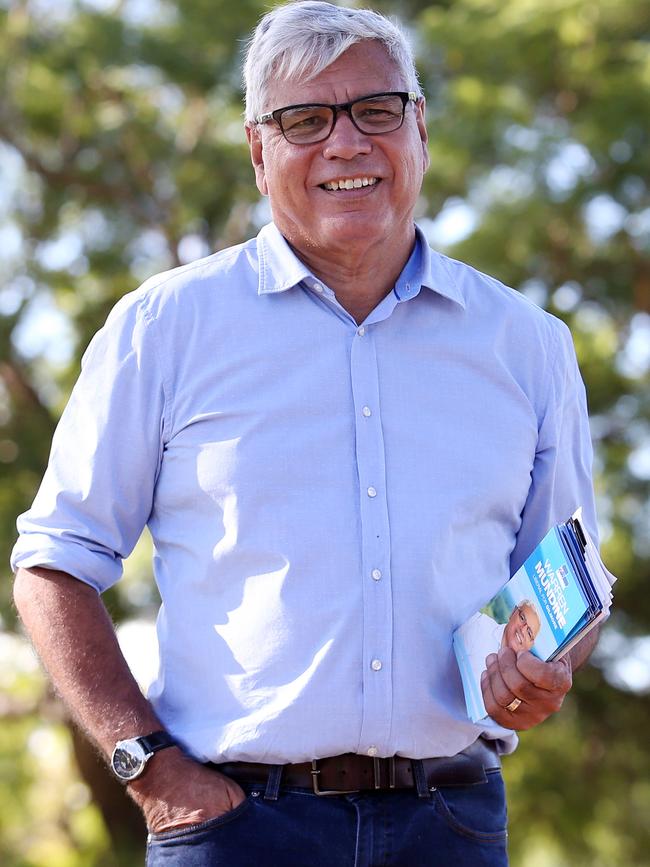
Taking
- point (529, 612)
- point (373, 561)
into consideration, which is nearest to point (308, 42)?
point (373, 561)

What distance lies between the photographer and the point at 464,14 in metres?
8.59

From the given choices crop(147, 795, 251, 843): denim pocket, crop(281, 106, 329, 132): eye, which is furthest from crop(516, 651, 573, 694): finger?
crop(281, 106, 329, 132): eye

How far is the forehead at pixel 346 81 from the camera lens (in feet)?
7.09

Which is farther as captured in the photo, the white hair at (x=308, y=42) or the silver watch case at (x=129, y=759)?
the white hair at (x=308, y=42)

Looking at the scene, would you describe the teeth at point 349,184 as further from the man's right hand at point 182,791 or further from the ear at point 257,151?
the man's right hand at point 182,791

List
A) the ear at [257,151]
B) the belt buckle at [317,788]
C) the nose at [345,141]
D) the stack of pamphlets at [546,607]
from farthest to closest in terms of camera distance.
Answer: the ear at [257,151], the nose at [345,141], the belt buckle at [317,788], the stack of pamphlets at [546,607]

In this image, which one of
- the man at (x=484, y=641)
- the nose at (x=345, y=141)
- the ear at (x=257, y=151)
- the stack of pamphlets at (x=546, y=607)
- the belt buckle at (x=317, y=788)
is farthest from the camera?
the ear at (x=257, y=151)

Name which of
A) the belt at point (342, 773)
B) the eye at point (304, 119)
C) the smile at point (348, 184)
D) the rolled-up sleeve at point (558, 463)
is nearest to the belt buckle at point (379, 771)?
the belt at point (342, 773)

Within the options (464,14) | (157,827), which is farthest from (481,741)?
(464,14)

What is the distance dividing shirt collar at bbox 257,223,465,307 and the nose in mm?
182

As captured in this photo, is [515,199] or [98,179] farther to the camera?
[98,179]

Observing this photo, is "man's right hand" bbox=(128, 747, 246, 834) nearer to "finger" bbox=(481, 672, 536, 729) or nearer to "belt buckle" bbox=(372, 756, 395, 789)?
"belt buckle" bbox=(372, 756, 395, 789)

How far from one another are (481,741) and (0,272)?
25.2ft

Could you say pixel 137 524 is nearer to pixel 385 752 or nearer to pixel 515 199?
pixel 385 752
